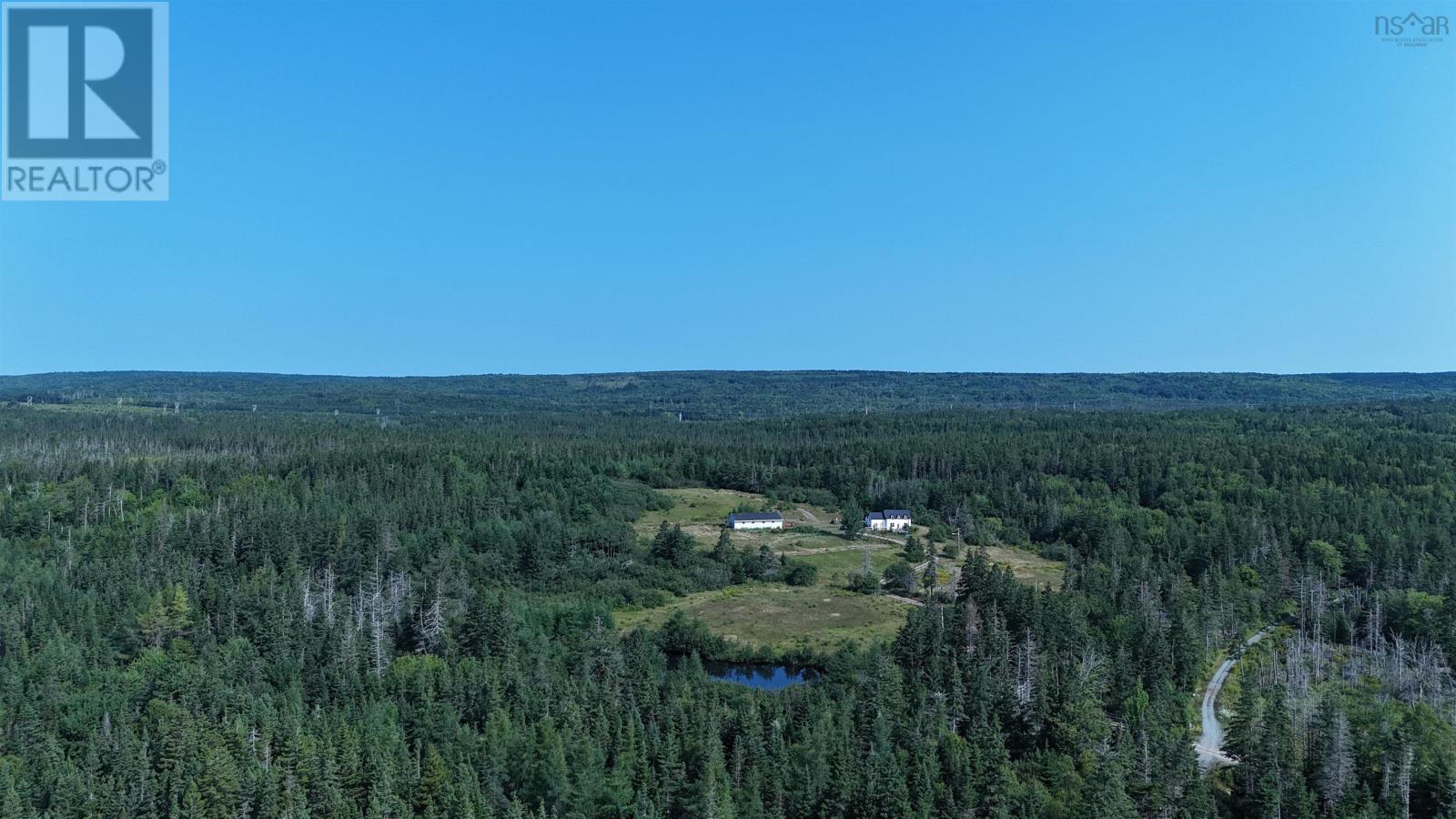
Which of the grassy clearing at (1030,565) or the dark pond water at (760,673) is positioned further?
the grassy clearing at (1030,565)

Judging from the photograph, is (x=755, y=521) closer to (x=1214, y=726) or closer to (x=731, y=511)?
(x=731, y=511)

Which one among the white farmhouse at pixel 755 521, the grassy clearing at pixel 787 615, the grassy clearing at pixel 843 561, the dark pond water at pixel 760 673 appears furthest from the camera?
the white farmhouse at pixel 755 521

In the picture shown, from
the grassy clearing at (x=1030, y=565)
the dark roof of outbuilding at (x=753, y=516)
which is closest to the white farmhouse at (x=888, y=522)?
the dark roof of outbuilding at (x=753, y=516)

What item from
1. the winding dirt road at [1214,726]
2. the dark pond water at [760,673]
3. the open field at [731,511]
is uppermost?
the open field at [731,511]

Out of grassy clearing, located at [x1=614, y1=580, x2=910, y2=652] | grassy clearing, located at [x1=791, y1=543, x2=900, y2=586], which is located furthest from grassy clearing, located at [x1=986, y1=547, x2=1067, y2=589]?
grassy clearing, located at [x1=614, y1=580, x2=910, y2=652]

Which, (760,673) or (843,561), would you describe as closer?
(760,673)

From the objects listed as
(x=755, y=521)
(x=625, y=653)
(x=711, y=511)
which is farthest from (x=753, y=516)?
(x=625, y=653)

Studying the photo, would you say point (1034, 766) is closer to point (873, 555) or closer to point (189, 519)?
point (873, 555)

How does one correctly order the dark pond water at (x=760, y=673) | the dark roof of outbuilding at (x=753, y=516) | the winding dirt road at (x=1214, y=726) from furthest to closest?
the dark roof of outbuilding at (x=753, y=516)
the dark pond water at (x=760, y=673)
the winding dirt road at (x=1214, y=726)

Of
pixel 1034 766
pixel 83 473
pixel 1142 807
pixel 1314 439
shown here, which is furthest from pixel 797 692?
pixel 1314 439

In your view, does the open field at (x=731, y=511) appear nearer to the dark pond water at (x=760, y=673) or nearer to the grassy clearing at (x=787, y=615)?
the grassy clearing at (x=787, y=615)
